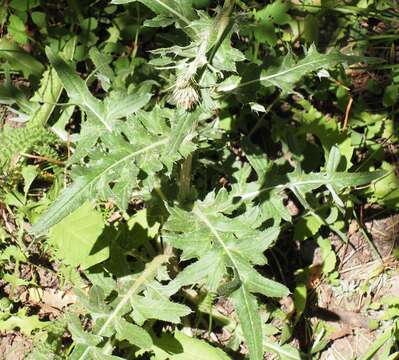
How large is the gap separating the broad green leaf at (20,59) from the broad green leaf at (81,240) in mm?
1130

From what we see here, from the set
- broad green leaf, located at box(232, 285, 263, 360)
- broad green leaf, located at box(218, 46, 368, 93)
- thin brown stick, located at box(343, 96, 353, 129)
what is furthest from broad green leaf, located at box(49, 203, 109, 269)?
thin brown stick, located at box(343, 96, 353, 129)

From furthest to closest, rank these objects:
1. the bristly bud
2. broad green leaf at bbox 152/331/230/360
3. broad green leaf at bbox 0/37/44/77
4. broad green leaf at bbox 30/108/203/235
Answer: broad green leaf at bbox 0/37/44/77 < broad green leaf at bbox 152/331/230/360 < broad green leaf at bbox 30/108/203/235 < the bristly bud

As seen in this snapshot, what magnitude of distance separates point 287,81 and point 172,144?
779mm

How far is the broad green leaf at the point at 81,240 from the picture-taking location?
2826 millimetres

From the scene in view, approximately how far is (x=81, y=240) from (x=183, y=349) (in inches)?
30.5

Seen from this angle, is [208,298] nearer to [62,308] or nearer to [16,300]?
[62,308]

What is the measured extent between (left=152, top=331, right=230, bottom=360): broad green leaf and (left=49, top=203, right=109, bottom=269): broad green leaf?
1.89ft

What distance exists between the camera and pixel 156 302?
2.73m

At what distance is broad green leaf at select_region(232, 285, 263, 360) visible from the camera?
2.21 m

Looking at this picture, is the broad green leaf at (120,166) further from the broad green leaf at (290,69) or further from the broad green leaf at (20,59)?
the broad green leaf at (20,59)

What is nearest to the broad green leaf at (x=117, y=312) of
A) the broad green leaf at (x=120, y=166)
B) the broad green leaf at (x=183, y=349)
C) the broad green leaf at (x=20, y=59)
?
the broad green leaf at (x=183, y=349)

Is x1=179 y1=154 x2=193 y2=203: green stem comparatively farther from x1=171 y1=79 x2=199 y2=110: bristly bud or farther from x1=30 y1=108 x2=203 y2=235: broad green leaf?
x1=171 y1=79 x2=199 y2=110: bristly bud

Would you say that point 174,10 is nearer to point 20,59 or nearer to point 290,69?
point 290,69

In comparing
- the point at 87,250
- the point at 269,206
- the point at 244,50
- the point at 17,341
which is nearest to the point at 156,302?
the point at 87,250
